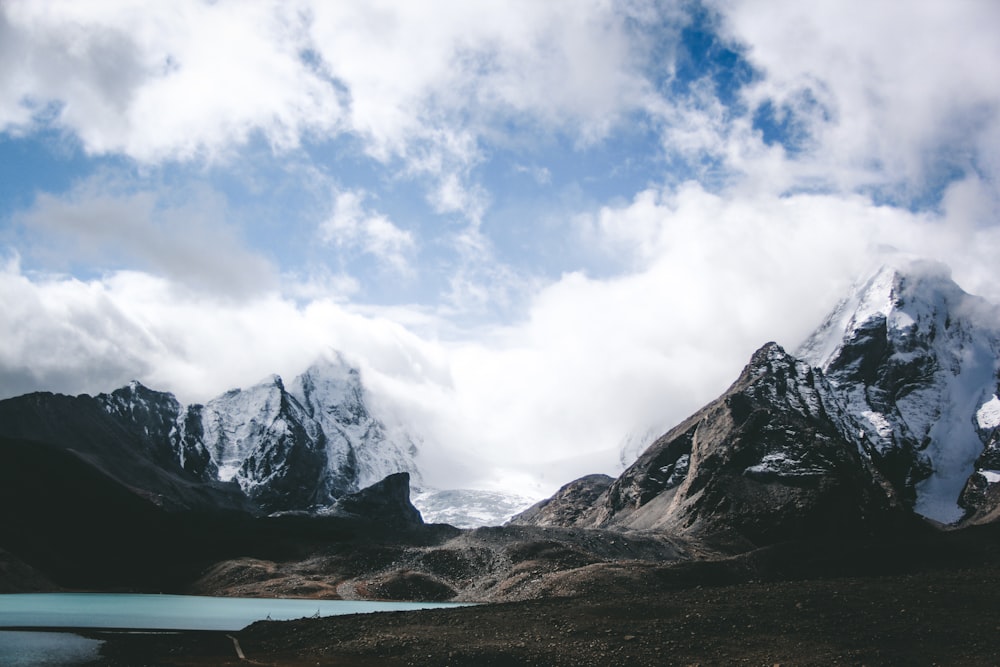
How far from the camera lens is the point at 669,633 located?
50188mm

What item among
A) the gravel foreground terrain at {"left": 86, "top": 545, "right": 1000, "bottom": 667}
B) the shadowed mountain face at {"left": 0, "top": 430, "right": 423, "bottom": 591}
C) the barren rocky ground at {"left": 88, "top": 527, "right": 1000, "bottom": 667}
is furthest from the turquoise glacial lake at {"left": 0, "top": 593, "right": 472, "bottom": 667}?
the shadowed mountain face at {"left": 0, "top": 430, "right": 423, "bottom": 591}

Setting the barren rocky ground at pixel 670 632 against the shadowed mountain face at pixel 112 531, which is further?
the shadowed mountain face at pixel 112 531

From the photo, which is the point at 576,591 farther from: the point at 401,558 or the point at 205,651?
the point at 401,558

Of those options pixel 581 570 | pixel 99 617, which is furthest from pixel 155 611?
pixel 581 570

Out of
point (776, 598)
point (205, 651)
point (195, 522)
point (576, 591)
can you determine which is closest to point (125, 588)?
point (195, 522)

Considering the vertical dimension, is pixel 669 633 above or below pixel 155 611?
above

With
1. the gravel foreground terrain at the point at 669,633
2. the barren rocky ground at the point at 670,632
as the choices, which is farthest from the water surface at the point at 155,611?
the gravel foreground terrain at the point at 669,633

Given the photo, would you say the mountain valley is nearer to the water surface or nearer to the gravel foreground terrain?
the gravel foreground terrain

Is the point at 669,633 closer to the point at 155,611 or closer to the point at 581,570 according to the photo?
the point at 581,570

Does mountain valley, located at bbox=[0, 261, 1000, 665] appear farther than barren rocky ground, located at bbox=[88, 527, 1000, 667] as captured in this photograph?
Yes

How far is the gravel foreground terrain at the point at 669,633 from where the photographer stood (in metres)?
45.6

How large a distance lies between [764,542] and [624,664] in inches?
5459

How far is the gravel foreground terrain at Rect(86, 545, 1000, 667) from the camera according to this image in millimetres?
45625

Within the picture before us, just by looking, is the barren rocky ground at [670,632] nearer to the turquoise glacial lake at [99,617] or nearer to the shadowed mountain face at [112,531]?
the turquoise glacial lake at [99,617]
